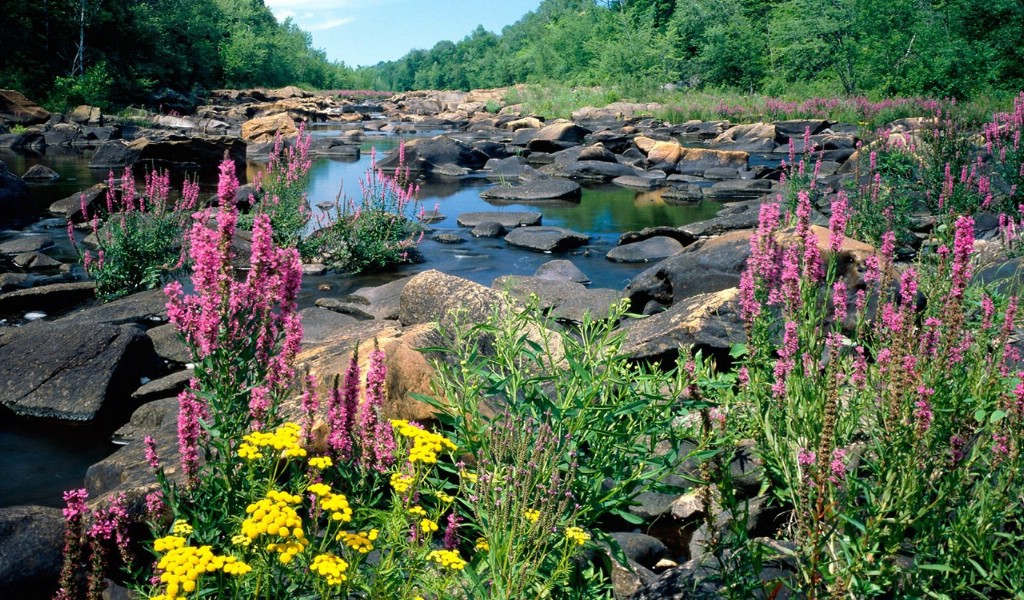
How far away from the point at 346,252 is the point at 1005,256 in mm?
9244

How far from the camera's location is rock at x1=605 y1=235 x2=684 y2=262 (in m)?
14.1

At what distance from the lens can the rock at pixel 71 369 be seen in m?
7.43

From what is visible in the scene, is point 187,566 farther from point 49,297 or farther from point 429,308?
point 49,297

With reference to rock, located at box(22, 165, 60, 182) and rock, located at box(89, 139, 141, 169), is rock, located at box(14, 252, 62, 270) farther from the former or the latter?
rock, located at box(89, 139, 141, 169)

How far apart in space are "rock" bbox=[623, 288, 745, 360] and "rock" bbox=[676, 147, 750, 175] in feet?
60.0

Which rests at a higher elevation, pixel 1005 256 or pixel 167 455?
pixel 1005 256

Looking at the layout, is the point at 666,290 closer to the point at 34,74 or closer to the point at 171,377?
the point at 171,377

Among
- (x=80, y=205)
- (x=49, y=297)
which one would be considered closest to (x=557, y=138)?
(x=80, y=205)

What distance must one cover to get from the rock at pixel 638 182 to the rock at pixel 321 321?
14.6 m

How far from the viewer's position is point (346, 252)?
12.9 meters

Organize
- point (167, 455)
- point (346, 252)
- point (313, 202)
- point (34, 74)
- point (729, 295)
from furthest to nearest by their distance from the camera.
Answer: point (34, 74) → point (313, 202) → point (346, 252) → point (729, 295) → point (167, 455)

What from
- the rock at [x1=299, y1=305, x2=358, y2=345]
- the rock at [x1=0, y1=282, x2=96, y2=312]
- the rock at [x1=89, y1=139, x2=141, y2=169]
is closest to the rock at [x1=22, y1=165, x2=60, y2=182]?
the rock at [x1=89, y1=139, x2=141, y2=169]

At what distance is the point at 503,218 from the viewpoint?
17.2 m

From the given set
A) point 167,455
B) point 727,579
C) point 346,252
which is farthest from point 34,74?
point 727,579
